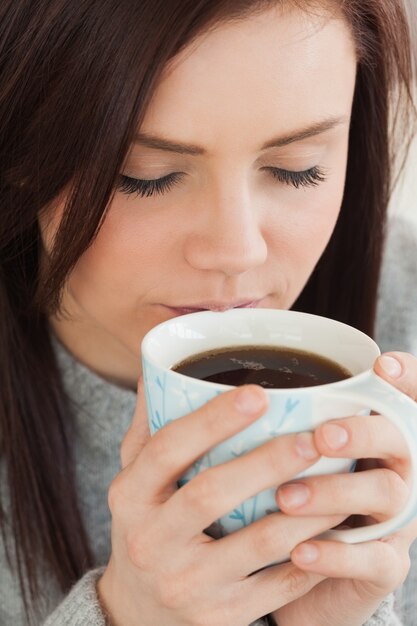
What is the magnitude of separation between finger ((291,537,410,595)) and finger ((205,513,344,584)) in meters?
A: 0.01

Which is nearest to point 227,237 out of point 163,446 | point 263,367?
point 263,367

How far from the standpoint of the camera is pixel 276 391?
621mm

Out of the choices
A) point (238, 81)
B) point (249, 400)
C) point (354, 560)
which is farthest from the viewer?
point (238, 81)

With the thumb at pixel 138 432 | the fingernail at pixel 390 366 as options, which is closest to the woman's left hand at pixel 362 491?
the fingernail at pixel 390 366

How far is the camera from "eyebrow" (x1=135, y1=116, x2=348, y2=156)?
843 mm

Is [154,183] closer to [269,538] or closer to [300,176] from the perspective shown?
[300,176]

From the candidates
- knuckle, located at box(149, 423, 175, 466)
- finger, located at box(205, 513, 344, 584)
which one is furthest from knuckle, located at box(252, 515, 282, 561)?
knuckle, located at box(149, 423, 175, 466)

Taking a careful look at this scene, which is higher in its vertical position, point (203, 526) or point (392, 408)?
point (392, 408)

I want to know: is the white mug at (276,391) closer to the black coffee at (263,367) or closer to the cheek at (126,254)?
the black coffee at (263,367)

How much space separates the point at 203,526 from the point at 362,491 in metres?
0.15

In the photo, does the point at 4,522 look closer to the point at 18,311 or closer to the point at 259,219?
the point at 18,311

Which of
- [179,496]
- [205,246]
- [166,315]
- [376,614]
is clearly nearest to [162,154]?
[205,246]

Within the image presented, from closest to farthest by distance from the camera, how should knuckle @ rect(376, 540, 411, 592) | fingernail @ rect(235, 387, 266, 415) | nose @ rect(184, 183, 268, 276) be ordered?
fingernail @ rect(235, 387, 266, 415)
knuckle @ rect(376, 540, 411, 592)
nose @ rect(184, 183, 268, 276)

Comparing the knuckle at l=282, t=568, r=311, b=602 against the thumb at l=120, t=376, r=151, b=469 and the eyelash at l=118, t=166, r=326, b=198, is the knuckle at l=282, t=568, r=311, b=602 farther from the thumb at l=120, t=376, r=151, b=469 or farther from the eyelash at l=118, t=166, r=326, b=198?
the eyelash at l=118, t=166, r=326, b=198
